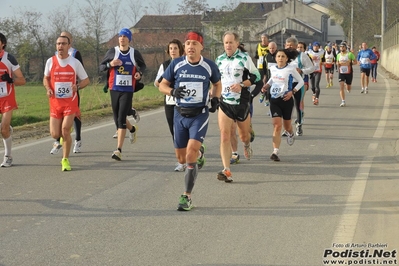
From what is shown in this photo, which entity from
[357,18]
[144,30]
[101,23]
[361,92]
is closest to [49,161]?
[361,92]

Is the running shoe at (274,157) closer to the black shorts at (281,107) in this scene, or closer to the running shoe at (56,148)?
the black shorts at (281,107)

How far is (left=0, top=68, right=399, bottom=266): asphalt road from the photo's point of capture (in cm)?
623

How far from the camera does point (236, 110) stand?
10.1 meters

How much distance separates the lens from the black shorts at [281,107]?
11547mm

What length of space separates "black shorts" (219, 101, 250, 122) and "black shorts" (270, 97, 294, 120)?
1.33 meters

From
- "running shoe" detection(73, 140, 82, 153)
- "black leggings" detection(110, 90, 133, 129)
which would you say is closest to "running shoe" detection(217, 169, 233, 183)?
"black leggings" detection(110, 90, 133, 129)

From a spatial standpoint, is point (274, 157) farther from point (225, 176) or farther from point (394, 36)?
point (394, 36)

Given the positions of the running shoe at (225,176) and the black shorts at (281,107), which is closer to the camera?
the running shoe at (225,176)

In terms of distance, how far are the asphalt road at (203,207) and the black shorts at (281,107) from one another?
718 millimetres

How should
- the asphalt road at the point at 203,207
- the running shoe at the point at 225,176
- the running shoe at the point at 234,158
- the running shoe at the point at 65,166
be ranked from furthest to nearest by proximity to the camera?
the running shoe at the point at 234,158
the running shoe at the point at 65,166
the running shoe at the point at 225,176
the asphalt road at the point at 203,207

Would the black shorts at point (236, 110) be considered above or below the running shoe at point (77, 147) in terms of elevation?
above

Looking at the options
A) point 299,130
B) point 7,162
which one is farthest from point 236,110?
point 299,130

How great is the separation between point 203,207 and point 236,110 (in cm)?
244

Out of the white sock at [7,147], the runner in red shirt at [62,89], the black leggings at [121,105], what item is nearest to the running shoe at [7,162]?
the white sock at [7,147]
